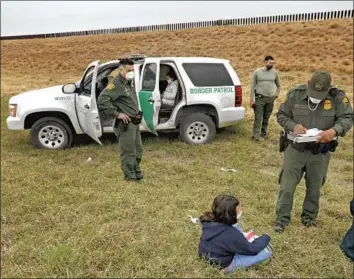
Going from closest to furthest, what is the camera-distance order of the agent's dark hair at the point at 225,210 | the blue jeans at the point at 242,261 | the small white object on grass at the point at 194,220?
the agent's dark hair at the point at 225,210 → the blue jeans at the point at 242,261 → the small white object on grass at the point at 194,220

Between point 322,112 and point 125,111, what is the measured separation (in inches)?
102

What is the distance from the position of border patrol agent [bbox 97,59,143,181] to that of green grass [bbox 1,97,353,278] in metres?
0.40

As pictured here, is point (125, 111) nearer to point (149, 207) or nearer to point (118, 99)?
point (118, 99)

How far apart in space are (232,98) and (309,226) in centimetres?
413

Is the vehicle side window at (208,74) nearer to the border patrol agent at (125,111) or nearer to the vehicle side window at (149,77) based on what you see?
the vehicle side window at (149,77)

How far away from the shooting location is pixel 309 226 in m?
4.16

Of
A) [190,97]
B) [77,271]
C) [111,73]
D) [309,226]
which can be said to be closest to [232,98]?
[190,97]

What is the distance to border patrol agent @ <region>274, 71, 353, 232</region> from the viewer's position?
3.59 meters

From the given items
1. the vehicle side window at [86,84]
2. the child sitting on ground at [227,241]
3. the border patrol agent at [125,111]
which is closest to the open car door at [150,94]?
the vehicle side window at [86,84]

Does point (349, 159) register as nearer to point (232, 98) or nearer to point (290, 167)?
point (232, 98)

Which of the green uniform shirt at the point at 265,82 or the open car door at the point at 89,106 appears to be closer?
the open car door at the point at 89,106

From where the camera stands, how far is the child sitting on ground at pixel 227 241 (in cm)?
316

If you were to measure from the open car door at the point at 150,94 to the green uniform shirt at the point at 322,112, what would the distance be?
372cm

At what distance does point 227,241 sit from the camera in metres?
3.18
